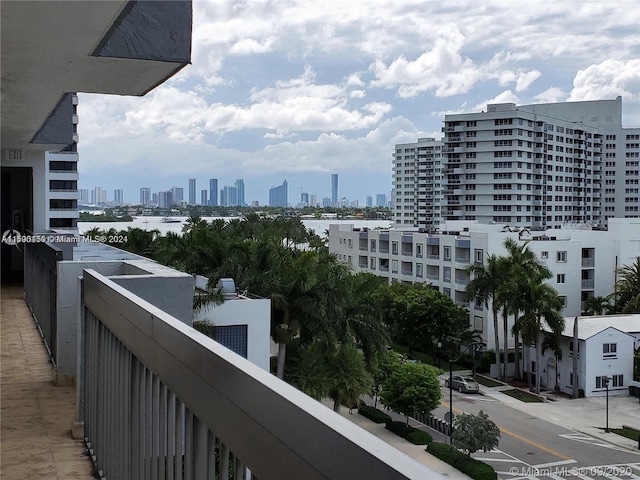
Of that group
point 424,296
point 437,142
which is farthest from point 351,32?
point 437,142

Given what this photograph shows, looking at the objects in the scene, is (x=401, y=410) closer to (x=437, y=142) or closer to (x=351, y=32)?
(x=351, y=32)

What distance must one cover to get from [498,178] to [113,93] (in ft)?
210

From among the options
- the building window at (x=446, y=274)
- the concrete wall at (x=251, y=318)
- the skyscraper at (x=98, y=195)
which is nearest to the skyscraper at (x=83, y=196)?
the skyscraper at (x=98, y=195)

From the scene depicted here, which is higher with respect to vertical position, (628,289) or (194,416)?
(194,416)

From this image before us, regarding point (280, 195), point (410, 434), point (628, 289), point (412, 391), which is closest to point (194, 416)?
point (410, 434)

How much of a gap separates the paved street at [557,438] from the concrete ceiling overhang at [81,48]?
69.6ft

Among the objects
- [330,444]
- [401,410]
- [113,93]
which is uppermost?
[113,93]

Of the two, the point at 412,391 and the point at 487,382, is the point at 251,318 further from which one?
the point at 487,382

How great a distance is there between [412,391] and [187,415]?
26.0 metres

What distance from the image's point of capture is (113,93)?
5.50m

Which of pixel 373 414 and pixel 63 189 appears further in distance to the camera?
pixel 63 189

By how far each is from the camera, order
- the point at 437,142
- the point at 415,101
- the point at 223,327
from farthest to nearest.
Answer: the point at 415,101 < the point at 437,142 < the point at 223,327

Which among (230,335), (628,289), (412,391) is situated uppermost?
(230,335)

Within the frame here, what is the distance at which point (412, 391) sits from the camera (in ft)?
89.1
